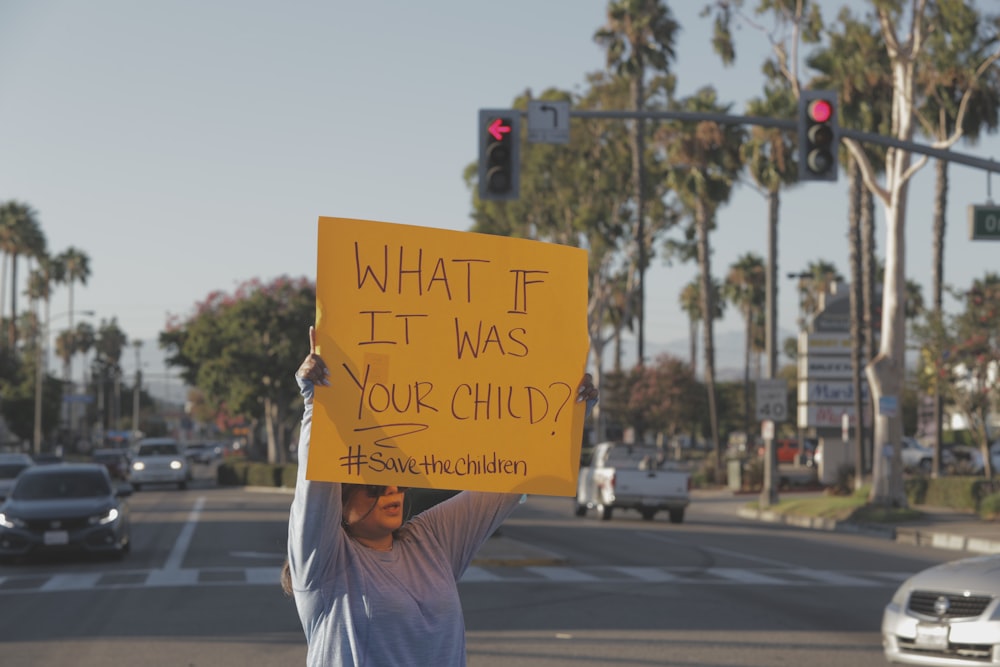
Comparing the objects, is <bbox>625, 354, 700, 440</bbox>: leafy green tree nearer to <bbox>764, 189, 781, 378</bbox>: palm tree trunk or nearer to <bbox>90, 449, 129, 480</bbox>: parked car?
<bbox>90, 449, 129, 480</bbox>: parked car

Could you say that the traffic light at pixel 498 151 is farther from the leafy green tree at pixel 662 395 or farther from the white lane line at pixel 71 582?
the leafy green tree at pixel 662 395

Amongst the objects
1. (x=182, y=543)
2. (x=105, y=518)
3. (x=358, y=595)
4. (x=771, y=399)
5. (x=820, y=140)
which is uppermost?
(x=820, y=140)

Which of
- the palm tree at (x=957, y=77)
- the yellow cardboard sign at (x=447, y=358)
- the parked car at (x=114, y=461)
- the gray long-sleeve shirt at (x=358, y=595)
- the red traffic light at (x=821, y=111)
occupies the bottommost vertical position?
the parked car at (x=114, y=461)

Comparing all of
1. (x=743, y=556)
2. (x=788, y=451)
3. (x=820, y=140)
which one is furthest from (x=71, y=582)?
(x=788, y=451)

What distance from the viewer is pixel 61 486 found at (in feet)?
70.9

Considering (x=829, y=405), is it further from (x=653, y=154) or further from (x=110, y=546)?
(x=110, y=546)

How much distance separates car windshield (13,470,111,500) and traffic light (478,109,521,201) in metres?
7.85

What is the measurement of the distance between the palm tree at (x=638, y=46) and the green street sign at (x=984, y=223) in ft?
115

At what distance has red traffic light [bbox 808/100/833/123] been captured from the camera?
731 inches

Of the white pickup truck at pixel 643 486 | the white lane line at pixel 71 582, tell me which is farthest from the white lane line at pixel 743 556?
the white lane line at pixel 71 582

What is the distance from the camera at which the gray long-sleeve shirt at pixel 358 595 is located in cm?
376

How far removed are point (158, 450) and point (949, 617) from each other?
4536 cm

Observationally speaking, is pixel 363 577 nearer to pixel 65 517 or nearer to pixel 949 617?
pixel 949 617

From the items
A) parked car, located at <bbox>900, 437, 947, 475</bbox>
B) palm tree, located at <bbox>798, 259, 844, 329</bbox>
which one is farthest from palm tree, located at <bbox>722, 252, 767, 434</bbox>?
parked car, located at <bbox>900, 437, 947, 475</bbox>
